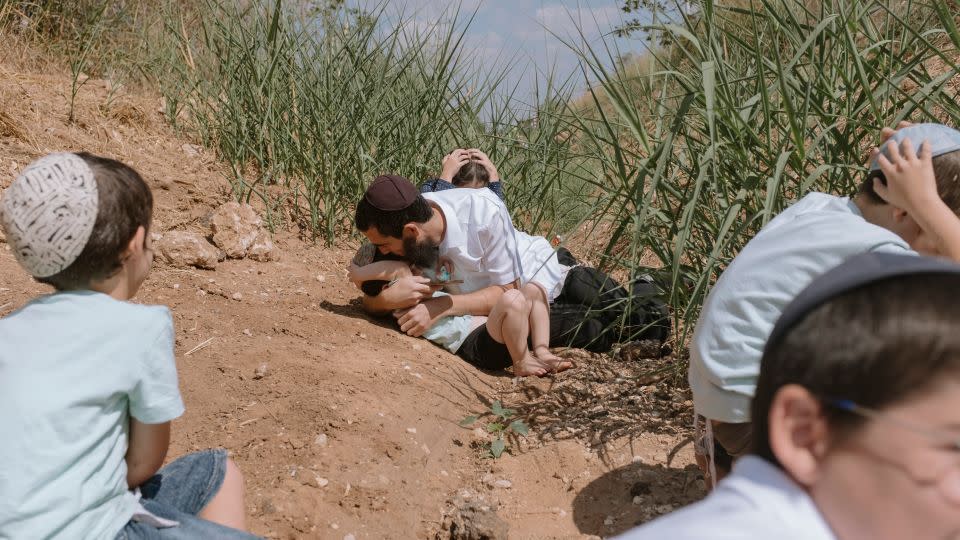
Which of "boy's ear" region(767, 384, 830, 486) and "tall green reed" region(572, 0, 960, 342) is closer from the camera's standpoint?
"boy's ear" region(767, 384, 830, 486)

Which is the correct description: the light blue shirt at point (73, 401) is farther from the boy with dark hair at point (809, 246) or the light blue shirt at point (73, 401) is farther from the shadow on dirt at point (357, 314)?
the shadow on dirt at point (357, 314)

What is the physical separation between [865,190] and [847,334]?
1.19m

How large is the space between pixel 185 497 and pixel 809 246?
1223 mm

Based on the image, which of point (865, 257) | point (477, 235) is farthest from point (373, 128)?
point (865, 257)

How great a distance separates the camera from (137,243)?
149cm

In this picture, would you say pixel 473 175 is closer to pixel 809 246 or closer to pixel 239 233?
pixel 239 233

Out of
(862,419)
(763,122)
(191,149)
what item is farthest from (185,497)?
(191,149)

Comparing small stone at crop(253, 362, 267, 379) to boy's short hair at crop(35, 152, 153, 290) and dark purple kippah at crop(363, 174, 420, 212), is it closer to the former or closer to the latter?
dark purple kippah at crop(363, 174, 420, 212)

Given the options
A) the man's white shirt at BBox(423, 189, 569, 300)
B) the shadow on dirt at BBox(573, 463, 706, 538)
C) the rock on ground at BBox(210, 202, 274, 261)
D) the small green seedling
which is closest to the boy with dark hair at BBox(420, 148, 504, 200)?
the man's white shirt at BBox(423, 189, 569, 300)

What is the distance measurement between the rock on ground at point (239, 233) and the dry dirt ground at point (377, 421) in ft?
0.20

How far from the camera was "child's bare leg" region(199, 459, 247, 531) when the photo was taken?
1694mm

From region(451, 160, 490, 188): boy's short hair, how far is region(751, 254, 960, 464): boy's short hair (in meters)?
3.45

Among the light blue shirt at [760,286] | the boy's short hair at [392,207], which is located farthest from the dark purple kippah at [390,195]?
the light blue shirt at [760,286]

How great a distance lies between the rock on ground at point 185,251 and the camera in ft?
12.4
